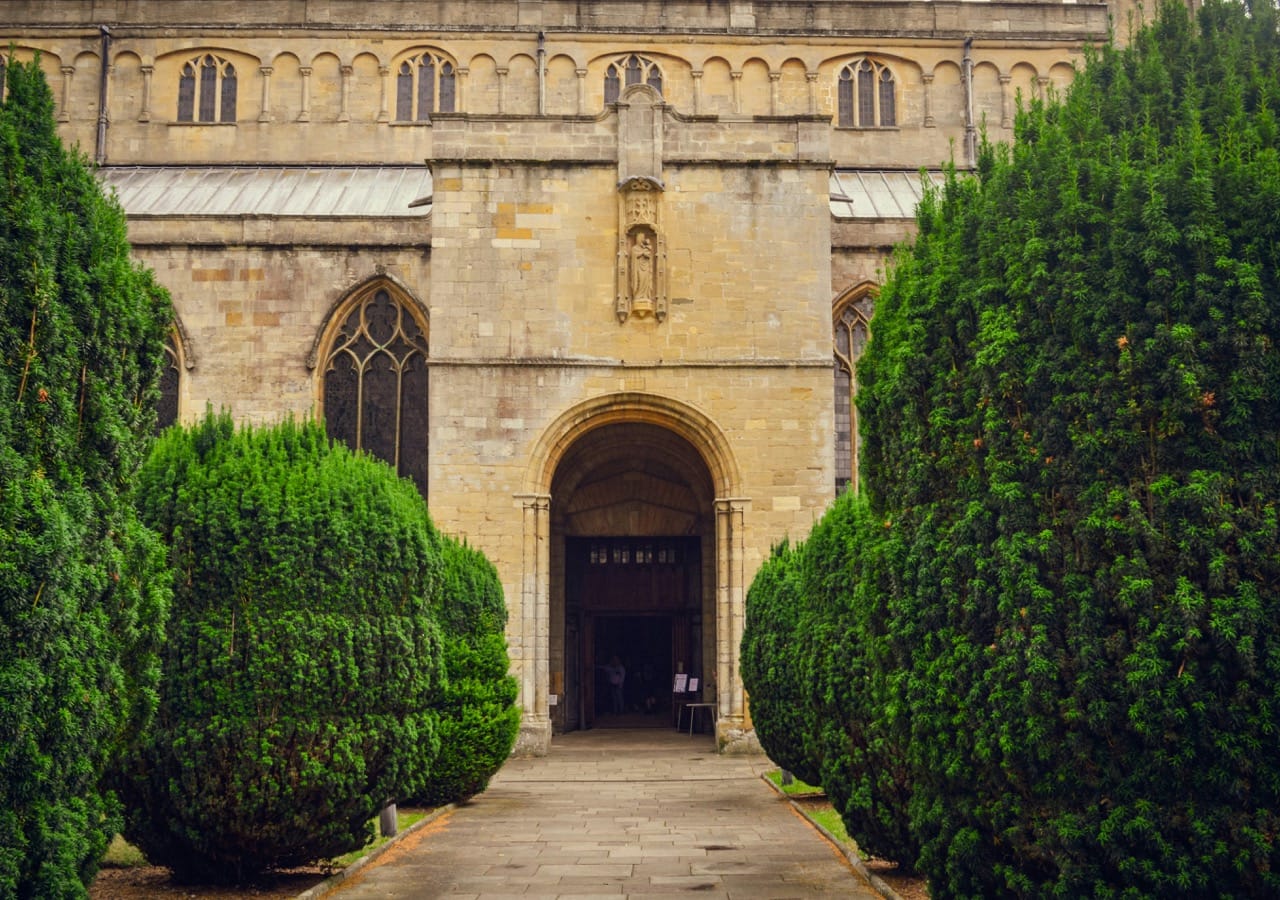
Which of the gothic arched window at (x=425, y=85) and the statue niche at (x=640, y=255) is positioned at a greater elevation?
the gothic arched window at (x=425, y=85)

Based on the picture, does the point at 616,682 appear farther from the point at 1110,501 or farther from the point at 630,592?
the point at 1110,501

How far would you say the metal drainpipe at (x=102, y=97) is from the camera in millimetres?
32656

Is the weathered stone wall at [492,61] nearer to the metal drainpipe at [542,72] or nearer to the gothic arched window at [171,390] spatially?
the metal drainpipe at [542,72]

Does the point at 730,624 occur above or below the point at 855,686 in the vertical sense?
above

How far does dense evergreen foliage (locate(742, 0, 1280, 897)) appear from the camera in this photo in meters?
6.65

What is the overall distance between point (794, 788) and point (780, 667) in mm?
2971

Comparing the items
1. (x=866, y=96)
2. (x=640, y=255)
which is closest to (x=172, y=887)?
(x=640, y=255)

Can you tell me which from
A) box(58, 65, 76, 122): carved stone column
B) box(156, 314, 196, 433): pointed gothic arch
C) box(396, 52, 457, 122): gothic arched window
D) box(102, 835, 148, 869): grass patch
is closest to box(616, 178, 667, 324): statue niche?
box(156, 314, 196, 433): pointed gothic arch

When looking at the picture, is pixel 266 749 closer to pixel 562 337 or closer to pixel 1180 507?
pixel 1180 507

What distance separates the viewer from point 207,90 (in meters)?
33.3

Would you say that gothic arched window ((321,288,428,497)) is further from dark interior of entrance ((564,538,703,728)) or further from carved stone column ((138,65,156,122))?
carved stone column ((138,65,156,122))

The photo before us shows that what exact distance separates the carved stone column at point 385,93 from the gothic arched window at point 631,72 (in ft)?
17.4

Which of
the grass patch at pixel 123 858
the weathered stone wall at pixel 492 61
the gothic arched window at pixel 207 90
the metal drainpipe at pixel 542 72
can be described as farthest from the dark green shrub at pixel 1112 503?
the gothic arched window at pixel 207 90

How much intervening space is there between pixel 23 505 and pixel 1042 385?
18.2ft
